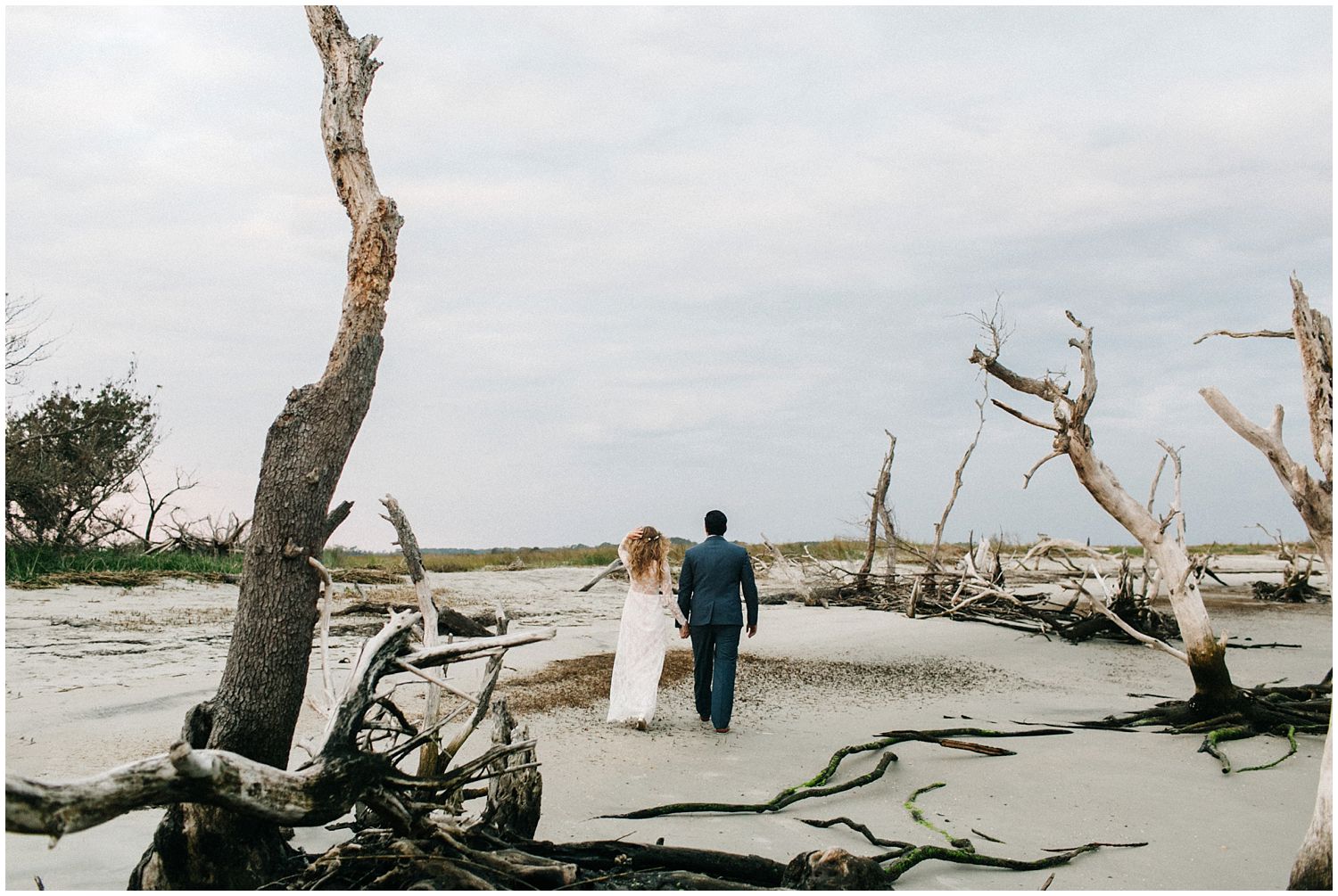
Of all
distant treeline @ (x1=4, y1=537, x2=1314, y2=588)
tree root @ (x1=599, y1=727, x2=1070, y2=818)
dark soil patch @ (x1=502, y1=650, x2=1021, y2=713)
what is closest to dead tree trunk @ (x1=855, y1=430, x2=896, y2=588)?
distant treeline @ (x1=4, y1=537, x2=1314, y2=588)

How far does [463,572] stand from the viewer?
938 inches

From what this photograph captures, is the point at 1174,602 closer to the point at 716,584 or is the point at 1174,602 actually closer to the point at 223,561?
the point at 716,584

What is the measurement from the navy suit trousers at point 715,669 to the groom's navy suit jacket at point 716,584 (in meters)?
0.09

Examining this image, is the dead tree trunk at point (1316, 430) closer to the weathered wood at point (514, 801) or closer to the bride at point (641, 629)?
the weathered wood at point (514, 801)

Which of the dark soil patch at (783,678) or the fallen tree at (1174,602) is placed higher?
Answer: the fallen tree at (1174,602)

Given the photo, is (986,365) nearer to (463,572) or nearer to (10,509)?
(463,572)

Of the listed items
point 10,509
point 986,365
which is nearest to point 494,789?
point 986,365

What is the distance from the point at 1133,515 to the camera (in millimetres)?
8945

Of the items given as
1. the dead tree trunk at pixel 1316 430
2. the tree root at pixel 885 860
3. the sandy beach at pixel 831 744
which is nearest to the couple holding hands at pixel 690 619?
the sandy beach at pixel 831 744

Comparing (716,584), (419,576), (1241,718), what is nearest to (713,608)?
(716,584)

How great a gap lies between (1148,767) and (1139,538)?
257 cm

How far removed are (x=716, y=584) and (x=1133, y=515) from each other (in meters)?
4.09

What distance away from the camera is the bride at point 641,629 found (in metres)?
8.51

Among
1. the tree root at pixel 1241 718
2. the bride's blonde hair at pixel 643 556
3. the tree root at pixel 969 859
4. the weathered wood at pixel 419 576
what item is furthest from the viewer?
the bride's blonde hair at pixel 643 556
